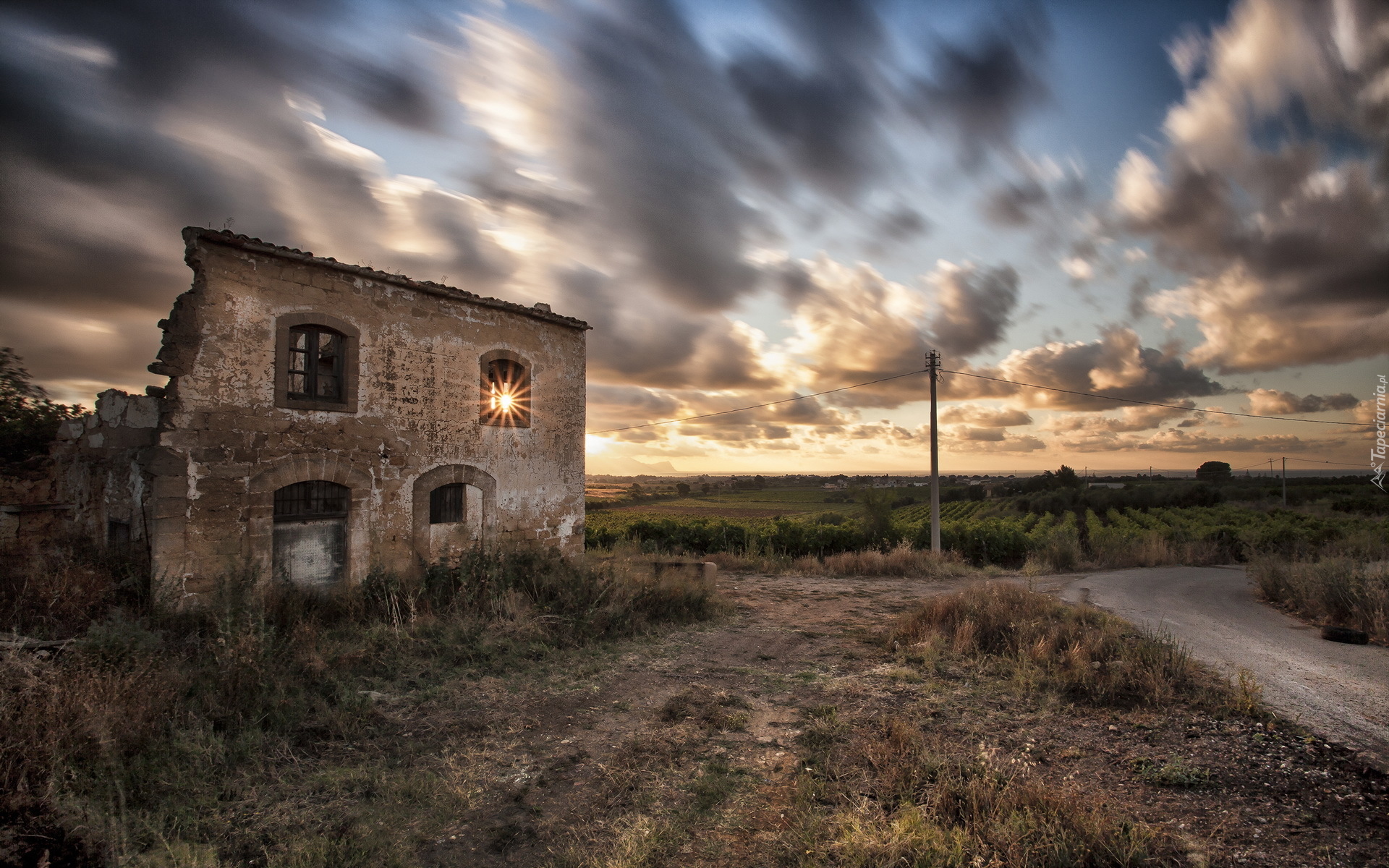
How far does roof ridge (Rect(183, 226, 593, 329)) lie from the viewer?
827 centimetres

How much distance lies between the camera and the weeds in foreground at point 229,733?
3.51m

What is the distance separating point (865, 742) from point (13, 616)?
9.38 meters

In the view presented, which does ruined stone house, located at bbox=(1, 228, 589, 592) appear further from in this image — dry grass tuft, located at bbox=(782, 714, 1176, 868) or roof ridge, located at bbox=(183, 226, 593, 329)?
dry grass tuft, located at bbox=(782, 714, 1176, 868)

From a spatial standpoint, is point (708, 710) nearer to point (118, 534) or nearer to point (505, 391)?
point (505, 391)

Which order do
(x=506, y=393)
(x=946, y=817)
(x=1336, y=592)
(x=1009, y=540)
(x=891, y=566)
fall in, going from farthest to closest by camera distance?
(x=1009, y=540) < (x=891, y=566) < (x=506, y=393) < (x=1336, y=592) < (x=946, y=817)

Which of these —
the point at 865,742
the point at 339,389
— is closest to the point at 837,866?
the point at 865,742

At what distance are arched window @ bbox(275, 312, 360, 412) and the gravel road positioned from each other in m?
12.7

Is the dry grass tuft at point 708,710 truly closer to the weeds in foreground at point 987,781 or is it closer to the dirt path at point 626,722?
the dirt path at point 626,722

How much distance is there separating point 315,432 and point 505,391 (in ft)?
12.0

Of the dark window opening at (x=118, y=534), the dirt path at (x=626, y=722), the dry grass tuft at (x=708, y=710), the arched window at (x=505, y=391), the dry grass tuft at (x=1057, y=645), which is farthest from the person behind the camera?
the arched window at (x=505, y=391)

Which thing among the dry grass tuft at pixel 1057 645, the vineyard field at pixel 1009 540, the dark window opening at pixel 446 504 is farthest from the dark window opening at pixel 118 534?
the dry grass tuft at pixel 1057 645

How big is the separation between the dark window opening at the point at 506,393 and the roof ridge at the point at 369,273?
1197 mm

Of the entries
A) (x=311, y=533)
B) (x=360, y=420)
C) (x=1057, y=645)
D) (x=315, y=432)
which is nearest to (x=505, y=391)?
(x=360, y=420)

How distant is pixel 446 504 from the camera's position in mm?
10969
